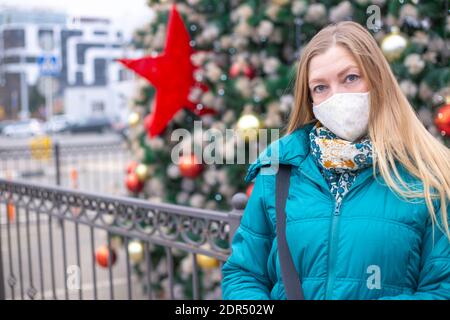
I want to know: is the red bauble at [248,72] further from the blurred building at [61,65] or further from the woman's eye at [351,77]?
the woman's eye at [351,77]

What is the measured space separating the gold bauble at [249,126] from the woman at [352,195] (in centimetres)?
251

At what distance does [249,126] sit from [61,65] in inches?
559

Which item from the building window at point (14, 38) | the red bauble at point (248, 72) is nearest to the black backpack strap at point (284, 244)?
the red bauble at point (248, 72)

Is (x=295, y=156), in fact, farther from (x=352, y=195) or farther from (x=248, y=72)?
(x=248, y=72)

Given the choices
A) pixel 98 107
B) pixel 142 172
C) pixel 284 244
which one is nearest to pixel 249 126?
pixel 142 172

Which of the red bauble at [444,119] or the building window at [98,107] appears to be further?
the building window at [98,107]

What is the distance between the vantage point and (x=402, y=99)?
59.9 inches

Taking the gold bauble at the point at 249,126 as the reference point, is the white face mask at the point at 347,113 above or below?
above

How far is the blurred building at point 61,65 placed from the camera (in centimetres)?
782

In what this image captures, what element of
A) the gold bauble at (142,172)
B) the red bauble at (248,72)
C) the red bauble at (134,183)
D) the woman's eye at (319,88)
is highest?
the red bauble at (248,72)

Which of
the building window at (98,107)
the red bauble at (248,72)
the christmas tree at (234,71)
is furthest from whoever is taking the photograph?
the building window at (98,107)

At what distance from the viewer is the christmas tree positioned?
367 centimetres

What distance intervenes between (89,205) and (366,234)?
2.19 metres

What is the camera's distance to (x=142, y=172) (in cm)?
539
